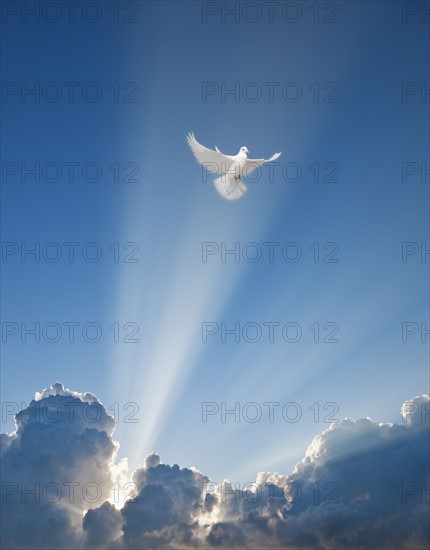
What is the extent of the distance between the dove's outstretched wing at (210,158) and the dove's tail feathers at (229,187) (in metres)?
0.87

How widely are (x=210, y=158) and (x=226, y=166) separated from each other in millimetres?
1811

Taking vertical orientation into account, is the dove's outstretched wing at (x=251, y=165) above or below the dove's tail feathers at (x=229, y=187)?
above

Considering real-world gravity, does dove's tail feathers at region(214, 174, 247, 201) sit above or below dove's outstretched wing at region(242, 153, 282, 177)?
below

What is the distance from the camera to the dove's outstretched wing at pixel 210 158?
49188 mm

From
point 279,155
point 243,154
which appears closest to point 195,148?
point 243,154

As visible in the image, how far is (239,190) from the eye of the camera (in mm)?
49656

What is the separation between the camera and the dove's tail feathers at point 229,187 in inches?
1942

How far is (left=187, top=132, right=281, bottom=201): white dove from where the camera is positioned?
4925cm

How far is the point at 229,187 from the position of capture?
4981 cm

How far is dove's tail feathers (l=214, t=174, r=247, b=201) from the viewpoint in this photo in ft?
162

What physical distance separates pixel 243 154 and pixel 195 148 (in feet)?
16.7

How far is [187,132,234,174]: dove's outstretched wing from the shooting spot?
161ft

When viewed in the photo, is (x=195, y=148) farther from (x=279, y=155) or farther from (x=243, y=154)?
(x=279, y=155)

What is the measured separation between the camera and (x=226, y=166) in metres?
49.9
